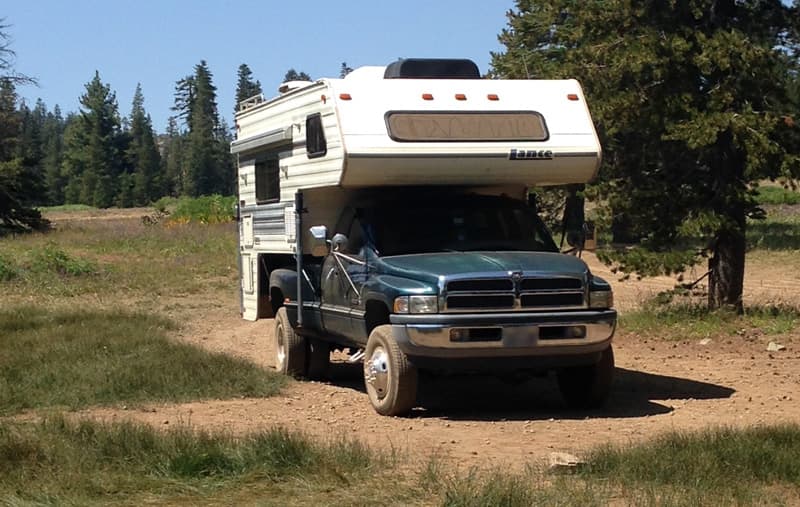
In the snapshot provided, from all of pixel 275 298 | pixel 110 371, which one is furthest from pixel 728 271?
pixel 110 371

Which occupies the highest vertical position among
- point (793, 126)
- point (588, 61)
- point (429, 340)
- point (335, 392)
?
point (588, 61)

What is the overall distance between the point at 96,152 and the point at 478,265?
103404 millimetres

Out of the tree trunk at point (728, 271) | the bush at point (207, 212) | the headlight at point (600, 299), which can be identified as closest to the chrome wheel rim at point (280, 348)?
the headlight at point (600, 299)

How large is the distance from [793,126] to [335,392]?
7.03 metres

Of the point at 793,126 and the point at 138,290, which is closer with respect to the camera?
the point at 793,126

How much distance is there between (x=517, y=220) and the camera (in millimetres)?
11008

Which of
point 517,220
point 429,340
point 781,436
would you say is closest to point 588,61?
point 517,220

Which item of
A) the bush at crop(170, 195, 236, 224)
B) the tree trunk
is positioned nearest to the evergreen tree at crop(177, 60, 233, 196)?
the bush at crop(170, 195, 236, 224)

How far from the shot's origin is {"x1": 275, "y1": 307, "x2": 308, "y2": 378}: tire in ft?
41.7

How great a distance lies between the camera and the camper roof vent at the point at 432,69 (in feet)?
37.7

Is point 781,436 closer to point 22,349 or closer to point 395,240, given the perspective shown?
point 395,240

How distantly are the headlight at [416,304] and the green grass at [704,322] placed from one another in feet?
20.4

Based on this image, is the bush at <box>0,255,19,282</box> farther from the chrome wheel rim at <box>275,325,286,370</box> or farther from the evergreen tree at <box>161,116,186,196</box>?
the evergreen tree at <box>161,116,186,196</box>

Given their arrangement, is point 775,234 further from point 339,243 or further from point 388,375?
point 388,375
